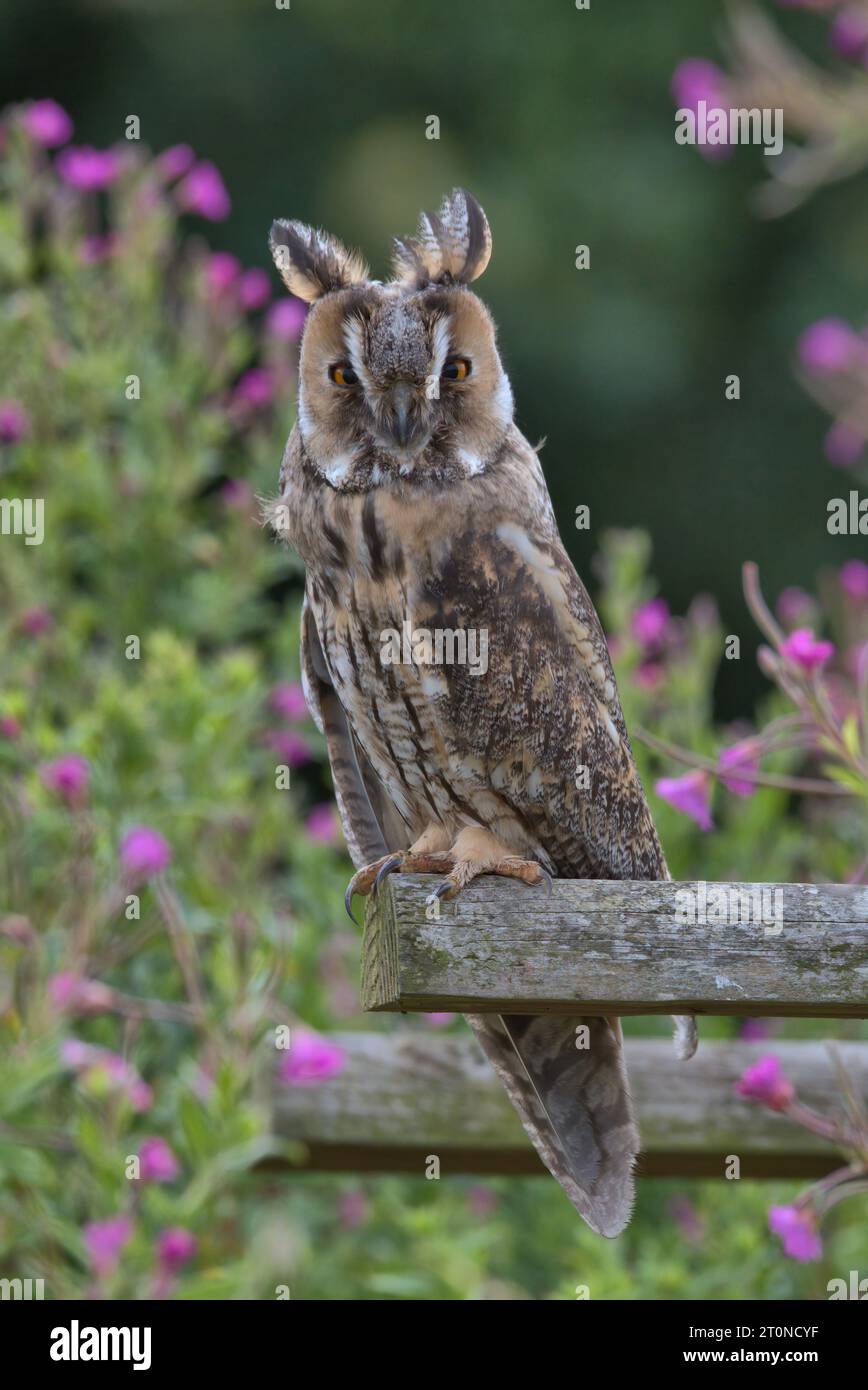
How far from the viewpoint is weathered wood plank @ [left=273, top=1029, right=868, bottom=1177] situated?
2756 millimetres

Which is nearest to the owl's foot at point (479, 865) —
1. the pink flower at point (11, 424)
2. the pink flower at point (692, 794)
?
the pink flower at point (692, 794)

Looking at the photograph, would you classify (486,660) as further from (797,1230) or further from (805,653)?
(797,1230)

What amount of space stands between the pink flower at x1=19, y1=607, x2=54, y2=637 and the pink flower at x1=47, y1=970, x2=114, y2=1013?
85cm

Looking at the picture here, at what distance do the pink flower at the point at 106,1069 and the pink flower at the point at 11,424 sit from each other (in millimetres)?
1314

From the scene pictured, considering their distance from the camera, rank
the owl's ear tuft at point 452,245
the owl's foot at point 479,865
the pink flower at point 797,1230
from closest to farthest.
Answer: the owl's foot at point 479,865
the pink flower at point 797,1230
the owl's ear tuft at point 452,245

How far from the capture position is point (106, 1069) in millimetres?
2820

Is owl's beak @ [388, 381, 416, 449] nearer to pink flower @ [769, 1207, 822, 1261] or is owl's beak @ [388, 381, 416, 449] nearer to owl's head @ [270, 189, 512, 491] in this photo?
owl's head @ [270, 189, 512, 491]

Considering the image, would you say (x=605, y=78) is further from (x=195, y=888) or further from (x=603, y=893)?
(x=603, y=893)

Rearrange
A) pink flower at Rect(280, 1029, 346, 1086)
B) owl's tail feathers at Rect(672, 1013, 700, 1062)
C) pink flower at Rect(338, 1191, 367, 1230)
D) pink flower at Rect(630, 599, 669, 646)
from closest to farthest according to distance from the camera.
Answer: owl's tail feathers at Rect(672, 1013, 700, 1062) < pink flower at Rect(280, 1029, 346, 1086) < pink flower at Rect(338, 1191, 367, 1230) < pink flower at Rect(630, 599, 669, 646)

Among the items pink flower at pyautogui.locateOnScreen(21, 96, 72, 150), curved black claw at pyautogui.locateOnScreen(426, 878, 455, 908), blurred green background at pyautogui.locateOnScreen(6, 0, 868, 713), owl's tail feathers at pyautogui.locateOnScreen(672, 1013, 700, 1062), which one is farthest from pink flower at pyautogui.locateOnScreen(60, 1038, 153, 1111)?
blurred green background at pyautogui.locateOnScreen(6, 0, 868, 713)

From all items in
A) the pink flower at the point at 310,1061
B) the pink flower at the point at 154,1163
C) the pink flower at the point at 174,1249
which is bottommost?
the pink flower at the point at 174,1249

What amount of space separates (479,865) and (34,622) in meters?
1.51

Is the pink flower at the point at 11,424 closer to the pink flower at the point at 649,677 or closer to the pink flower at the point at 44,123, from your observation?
the pink flower at the point at 44,123

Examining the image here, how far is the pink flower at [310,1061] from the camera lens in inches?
108
